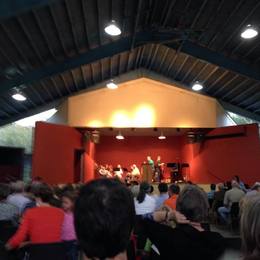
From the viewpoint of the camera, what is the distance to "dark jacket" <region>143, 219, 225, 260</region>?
1826 mm

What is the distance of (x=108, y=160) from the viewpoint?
16156 millimetres

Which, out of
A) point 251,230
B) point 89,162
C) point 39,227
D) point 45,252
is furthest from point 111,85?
point 251,230

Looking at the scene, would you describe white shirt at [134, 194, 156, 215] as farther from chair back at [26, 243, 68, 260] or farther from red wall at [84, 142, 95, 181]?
red wall at [84, 142, 95, 181]

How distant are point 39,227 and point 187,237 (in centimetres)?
159

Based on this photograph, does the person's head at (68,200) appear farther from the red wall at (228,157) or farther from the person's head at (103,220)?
the red wall at (228,157)

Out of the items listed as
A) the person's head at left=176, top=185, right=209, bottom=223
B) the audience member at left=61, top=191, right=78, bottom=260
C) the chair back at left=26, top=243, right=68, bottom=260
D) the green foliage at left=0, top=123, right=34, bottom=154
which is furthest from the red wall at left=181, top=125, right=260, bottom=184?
the person's head at left=176, top=185, right=209, bottom=223

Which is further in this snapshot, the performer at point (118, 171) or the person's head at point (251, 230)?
the performer at point (118, 171)

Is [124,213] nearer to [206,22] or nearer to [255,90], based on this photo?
[206,22]

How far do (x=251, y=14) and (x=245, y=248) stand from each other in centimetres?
780

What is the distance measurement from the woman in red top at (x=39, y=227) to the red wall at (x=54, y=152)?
27.3 feet

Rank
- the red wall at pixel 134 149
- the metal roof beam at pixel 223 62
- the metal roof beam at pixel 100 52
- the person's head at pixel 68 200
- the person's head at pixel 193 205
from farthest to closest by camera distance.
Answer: the red wall at pixel 134 149 → the metal roof beam at pixel 223 62 → the metal roof beam at pixel 100 52 → the person's head at pixel 68 200 → the person's head at pixel 193 205

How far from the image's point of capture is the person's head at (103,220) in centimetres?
116

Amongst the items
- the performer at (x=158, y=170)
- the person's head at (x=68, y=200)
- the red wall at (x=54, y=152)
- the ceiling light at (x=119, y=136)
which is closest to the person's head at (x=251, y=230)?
the person's head at (x=68, y=200)

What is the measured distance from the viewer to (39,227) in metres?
3.06
